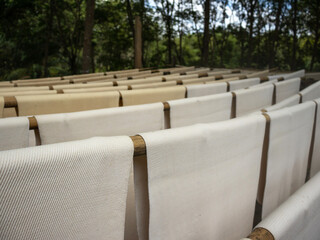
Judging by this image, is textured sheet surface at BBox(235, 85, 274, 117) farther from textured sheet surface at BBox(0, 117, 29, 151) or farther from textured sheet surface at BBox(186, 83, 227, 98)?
textured sheet surface at BBox(0, 117, 29, 151)

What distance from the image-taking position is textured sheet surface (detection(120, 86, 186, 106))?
128 cm

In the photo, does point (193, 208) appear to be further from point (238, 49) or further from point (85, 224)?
point (238, 49)

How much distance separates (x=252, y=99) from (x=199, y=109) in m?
0.52

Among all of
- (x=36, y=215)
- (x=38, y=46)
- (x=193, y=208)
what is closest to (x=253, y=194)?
(x=193, y=208)

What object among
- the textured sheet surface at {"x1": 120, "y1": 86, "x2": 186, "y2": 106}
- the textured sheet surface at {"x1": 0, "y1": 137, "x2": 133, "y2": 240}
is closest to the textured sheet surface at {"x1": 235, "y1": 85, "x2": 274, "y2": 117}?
the textured sheet surface at {"x1": 120, "y1": 86, "x2": 186, "y2": 106}

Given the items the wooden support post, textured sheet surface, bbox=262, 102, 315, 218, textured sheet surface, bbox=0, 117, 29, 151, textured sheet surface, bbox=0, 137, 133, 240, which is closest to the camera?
textured sheet surface, bbox=0, 137, 133, 240

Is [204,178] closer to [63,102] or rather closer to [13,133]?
[13,133]

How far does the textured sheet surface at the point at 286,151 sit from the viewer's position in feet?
3.03

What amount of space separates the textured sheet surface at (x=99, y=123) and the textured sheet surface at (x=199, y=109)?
0.29ft

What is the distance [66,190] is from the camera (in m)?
0.51

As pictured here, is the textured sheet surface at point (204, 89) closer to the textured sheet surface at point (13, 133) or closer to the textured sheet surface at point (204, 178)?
the textured sheet surface at point (204, 178)

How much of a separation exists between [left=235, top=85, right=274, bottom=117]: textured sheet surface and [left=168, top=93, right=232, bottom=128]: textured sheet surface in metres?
0.11

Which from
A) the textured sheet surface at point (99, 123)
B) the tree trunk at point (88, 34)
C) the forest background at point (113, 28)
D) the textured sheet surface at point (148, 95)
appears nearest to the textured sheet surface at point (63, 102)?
the textured sheet surface at point (148, 95)

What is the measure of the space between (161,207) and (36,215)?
12.2 inches
